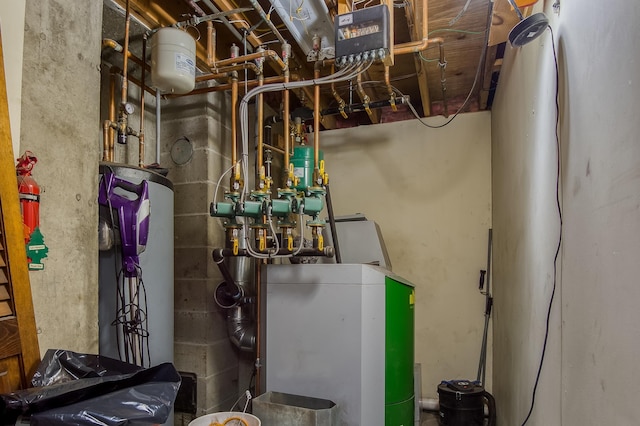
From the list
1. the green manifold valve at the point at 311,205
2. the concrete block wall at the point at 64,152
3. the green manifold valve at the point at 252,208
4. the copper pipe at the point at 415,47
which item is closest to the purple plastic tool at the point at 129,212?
the concrete block wall at the point at 64,152

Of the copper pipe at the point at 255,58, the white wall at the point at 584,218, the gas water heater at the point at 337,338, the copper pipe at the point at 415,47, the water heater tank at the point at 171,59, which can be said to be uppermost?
the copper pipe at the point at 415,47

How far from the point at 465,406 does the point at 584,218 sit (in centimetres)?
187

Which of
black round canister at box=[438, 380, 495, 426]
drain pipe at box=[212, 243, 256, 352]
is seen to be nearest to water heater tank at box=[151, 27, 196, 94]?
drain pipe at box=[212, 243, 256, 352]

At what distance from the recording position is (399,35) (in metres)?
2.72

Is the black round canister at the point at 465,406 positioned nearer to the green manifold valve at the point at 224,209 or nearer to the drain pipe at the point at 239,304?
the drain pipe at the point at 239,304

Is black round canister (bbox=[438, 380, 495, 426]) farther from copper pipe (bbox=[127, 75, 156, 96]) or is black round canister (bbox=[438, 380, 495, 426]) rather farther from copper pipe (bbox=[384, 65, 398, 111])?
copper pipe (bbox=[127, 75, 156, 96])

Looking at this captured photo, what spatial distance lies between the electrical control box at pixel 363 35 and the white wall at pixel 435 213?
1628 millimetres

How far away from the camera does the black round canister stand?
242 centimetres

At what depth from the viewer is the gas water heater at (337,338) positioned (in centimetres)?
173

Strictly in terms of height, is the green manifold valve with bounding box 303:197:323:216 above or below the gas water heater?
above

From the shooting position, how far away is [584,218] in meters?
0.98

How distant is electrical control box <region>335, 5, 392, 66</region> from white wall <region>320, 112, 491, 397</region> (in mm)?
1628

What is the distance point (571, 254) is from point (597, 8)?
2.01 ft

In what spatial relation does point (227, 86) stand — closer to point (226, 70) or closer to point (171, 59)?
point (226, 70)
